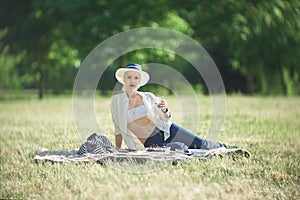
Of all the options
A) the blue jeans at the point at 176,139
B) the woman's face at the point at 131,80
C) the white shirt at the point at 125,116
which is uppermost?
the woman's face at the point at 131,80

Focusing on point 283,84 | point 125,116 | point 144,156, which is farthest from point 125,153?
point 283,84

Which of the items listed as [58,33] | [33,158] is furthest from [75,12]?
[33,158]

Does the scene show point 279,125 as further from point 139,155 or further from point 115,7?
point 115,7

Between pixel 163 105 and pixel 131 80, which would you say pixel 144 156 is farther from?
pixel 131 80

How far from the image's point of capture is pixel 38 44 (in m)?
18.6

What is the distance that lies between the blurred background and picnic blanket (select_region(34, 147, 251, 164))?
8.72 m

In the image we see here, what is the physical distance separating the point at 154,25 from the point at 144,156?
1192 centimetres

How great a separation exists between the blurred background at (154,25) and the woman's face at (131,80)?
861 cm

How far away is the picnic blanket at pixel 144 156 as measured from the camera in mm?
4547

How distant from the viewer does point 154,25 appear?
16.1 meters

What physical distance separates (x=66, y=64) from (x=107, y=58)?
319cm

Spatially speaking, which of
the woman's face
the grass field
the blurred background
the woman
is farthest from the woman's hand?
the blurred background

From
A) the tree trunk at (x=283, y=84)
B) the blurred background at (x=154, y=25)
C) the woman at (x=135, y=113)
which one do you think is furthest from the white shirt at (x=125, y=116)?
the tree trunk at (x=283, y=84)

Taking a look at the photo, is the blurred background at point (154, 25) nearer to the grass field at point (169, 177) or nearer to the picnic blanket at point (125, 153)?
the grass field at point (169, 177)
